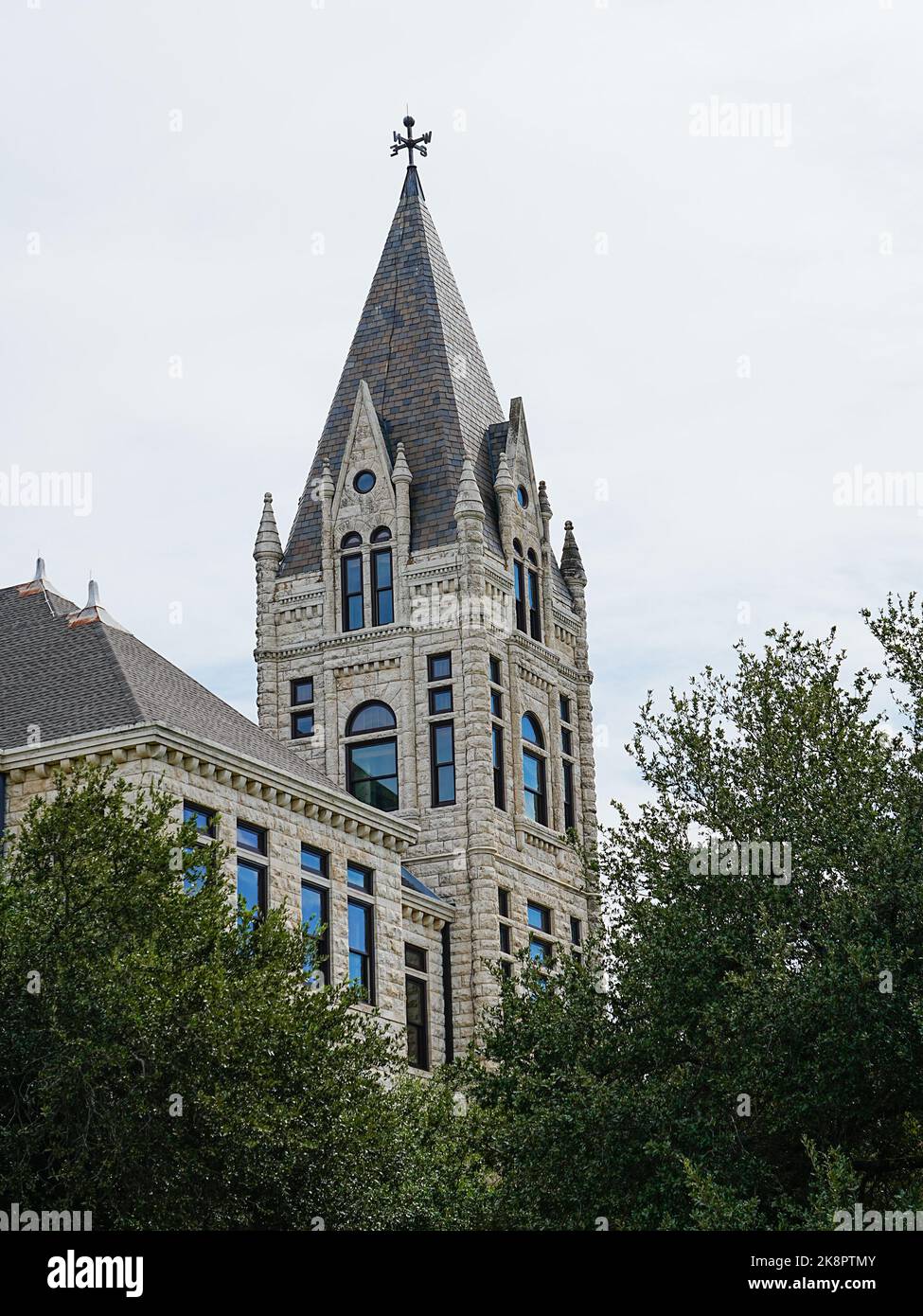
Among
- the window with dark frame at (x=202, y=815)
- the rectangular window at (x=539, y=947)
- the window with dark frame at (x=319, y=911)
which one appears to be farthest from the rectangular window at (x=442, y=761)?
the window with dark frame at (x=202, y=815)

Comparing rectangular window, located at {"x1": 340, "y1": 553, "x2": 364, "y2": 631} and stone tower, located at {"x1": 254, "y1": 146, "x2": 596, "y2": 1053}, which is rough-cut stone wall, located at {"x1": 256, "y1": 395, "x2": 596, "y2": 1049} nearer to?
stone tower, located at {"x1": 254, "y1": 146, "x2": 596, "y2": 1053}

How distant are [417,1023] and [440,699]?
977cm

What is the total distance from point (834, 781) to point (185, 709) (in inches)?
573

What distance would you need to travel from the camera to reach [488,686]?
51000 millimetres

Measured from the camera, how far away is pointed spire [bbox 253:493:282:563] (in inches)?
2183

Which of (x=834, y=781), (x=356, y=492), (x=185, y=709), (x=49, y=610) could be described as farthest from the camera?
(x=356, y=492)

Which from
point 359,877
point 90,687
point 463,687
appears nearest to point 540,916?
point 463,687

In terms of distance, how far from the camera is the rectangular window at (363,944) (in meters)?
39.5

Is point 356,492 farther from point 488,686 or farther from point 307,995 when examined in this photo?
point 307,995

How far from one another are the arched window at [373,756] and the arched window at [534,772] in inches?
150

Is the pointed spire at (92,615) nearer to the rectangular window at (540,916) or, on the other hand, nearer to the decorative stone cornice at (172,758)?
the decorative stone cornice at (172,758)

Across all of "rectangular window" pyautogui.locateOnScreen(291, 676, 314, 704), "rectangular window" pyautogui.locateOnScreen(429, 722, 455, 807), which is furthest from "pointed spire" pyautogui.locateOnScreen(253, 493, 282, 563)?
"rectangular window" pyautogui.locateOnScreen(429, 722, 455, 807)

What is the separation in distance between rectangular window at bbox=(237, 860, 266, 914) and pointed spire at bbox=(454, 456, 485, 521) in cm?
1794
